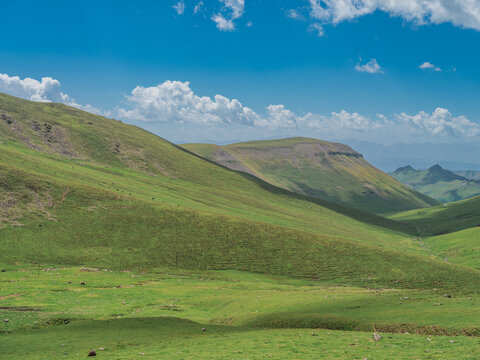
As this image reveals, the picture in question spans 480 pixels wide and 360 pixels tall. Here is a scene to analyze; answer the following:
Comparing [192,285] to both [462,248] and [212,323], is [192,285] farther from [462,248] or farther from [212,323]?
[462,248]

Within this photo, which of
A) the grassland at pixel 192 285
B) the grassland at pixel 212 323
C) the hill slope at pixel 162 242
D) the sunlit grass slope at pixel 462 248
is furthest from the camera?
the sunlit grass slope at pixel 462 248

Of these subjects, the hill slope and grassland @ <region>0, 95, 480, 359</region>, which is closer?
grassland @ <region>0, 95, 480, 359</region>

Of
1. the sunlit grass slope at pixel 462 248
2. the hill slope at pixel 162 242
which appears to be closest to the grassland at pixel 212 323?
the hill slope at pixel 162 242

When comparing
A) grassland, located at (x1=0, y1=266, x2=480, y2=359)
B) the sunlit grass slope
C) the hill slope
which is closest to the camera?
grassland, located at (x1=0, y1=266, x2=480, y2=359)

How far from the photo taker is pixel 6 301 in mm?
50844

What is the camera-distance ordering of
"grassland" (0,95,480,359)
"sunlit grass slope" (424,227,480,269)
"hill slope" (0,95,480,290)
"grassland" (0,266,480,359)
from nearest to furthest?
"grassland" (0,266,480,359) < "grassland" (0,95,480,359) < "hill slope" (0,95,480,290) < "sunlit grass slope" (424,227,480,269)

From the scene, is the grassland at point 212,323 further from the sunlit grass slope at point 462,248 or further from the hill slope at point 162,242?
the sunlit grass slope at point 462,248

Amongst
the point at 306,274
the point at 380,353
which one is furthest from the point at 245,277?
the point at 380,353

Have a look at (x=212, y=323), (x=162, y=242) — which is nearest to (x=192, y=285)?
(x=212, y=323)

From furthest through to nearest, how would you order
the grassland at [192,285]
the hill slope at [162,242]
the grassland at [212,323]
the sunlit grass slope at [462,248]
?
the sunlit grass slope at [462,248] < the hill slope at [162,242] < the grassland at [192,285] < the grassland at [212,323]

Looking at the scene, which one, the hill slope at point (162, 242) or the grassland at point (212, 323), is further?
the hill slope at point (162, 242)

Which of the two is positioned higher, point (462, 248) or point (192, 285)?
point (462, 248)

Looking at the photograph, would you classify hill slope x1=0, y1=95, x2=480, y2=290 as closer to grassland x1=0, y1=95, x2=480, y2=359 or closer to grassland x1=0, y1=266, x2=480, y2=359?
grassland x1=0, y1=95, x2=480, y2=359

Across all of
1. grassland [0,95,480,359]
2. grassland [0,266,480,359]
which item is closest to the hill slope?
grassland [0,95,480,359]
